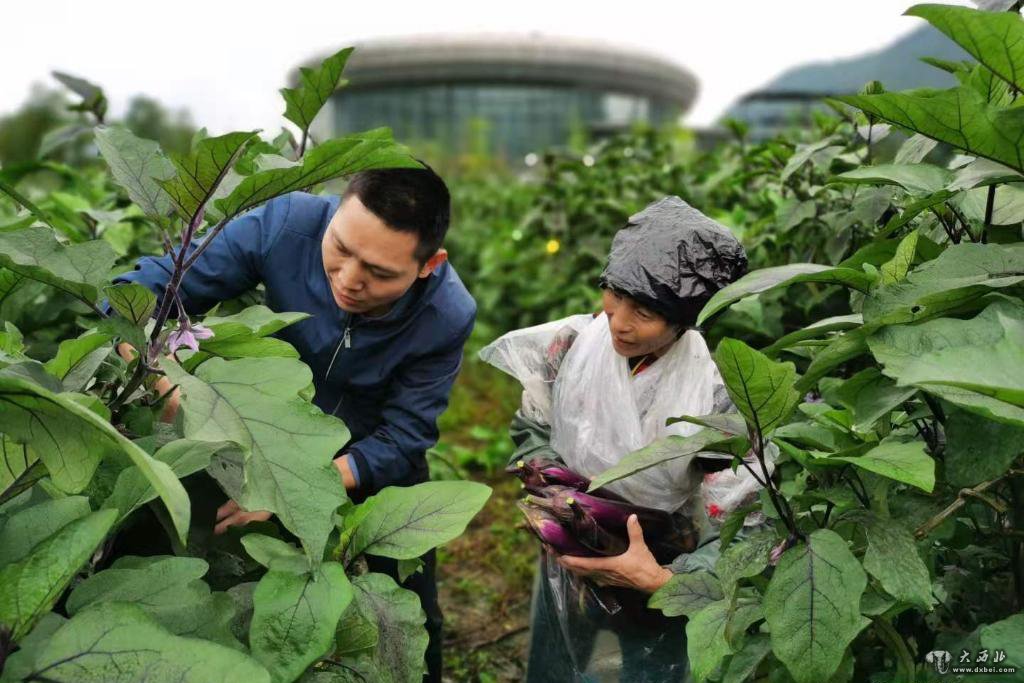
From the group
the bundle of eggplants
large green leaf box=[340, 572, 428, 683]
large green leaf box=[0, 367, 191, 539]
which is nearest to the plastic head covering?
the bundle of eggplants

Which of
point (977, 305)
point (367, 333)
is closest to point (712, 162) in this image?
point (367, 333)

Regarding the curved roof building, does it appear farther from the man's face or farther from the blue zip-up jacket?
the man's face

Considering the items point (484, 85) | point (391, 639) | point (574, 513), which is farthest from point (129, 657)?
point (484, 85)

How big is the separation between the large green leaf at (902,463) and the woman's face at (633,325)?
761mm

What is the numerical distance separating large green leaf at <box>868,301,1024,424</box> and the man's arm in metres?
1.31

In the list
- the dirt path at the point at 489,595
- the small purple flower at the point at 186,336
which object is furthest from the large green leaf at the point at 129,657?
the dirt path at the point at 489,595

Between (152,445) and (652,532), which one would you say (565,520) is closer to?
(652,532)

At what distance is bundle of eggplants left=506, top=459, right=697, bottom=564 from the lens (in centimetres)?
180

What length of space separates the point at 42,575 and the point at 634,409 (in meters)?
1.24

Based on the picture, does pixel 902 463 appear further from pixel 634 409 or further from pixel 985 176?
pixel 634 409

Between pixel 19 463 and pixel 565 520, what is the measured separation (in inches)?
40.1

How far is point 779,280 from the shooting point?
3.51ft

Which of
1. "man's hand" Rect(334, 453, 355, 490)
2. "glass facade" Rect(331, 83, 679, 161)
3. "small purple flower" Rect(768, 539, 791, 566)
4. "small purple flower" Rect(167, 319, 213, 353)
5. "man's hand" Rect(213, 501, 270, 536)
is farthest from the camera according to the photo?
"glass facade" Rect(331, 83, 679, 161)

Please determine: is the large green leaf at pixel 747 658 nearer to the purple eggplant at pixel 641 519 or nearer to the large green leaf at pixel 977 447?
the large green leaf at pixel 977 447
